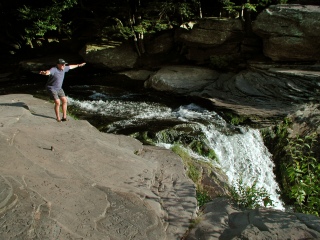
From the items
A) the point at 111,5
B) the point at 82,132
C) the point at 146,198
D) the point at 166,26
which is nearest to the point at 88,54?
the point at 111,5

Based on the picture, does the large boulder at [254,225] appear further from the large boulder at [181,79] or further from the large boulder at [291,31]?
the large boulder at [291,31]

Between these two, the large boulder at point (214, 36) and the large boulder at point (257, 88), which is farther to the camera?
the large boulder at point (214, 36)

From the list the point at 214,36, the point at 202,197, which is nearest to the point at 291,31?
the point at 214,36

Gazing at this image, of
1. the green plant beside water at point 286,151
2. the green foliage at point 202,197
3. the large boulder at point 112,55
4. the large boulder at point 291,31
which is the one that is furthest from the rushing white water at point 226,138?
the large boulder at point 291,31

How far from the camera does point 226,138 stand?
9125 mm

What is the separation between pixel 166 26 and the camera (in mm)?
13289

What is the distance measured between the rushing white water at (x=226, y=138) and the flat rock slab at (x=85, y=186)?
2.17 metres

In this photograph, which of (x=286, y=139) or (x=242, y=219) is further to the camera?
(x=286, y=139)

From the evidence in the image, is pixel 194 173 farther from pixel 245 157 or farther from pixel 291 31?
pixel 291 31

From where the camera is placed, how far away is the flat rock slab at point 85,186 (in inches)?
153

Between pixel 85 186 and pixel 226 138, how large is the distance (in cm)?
538

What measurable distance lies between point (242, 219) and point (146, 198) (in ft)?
4.80

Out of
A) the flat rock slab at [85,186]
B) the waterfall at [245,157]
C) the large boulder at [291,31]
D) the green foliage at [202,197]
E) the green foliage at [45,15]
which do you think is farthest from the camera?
the green foliage at [45,15]

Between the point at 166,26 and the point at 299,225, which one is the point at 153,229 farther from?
the point at 166,26
